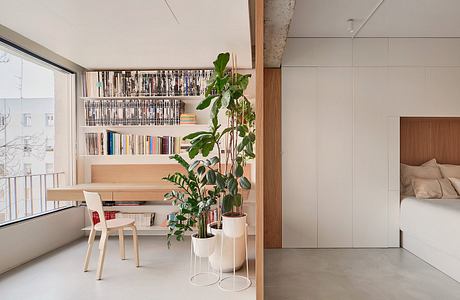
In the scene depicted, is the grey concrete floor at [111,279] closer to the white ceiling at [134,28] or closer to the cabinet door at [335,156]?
the cabinet door at [335,156]

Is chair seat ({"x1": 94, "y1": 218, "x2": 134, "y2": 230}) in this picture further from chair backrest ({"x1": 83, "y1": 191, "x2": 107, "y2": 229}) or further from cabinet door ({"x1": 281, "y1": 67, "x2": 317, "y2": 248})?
cabinet door ({"x1": 281, "y1": 67, "x2": 317, "y2": 248})

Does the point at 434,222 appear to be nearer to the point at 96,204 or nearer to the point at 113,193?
the point at 96,204

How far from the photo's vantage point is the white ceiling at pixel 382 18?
325 centimetres

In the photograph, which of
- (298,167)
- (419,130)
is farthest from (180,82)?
(419,130)

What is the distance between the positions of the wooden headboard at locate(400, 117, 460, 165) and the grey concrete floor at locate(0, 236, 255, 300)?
270 cm

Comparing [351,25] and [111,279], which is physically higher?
[351,25]

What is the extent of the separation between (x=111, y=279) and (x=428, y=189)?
372 cm

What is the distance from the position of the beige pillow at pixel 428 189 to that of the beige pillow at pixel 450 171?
34 centimetres

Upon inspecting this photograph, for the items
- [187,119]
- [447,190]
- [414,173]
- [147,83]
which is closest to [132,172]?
[187,119]

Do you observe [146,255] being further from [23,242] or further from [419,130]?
[419,130]

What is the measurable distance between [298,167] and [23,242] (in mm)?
3257

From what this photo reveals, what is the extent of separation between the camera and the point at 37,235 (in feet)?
11.9

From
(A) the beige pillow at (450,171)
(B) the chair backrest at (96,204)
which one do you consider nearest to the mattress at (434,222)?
(A) the beige pillow at (450,171)

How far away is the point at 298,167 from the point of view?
421cm
